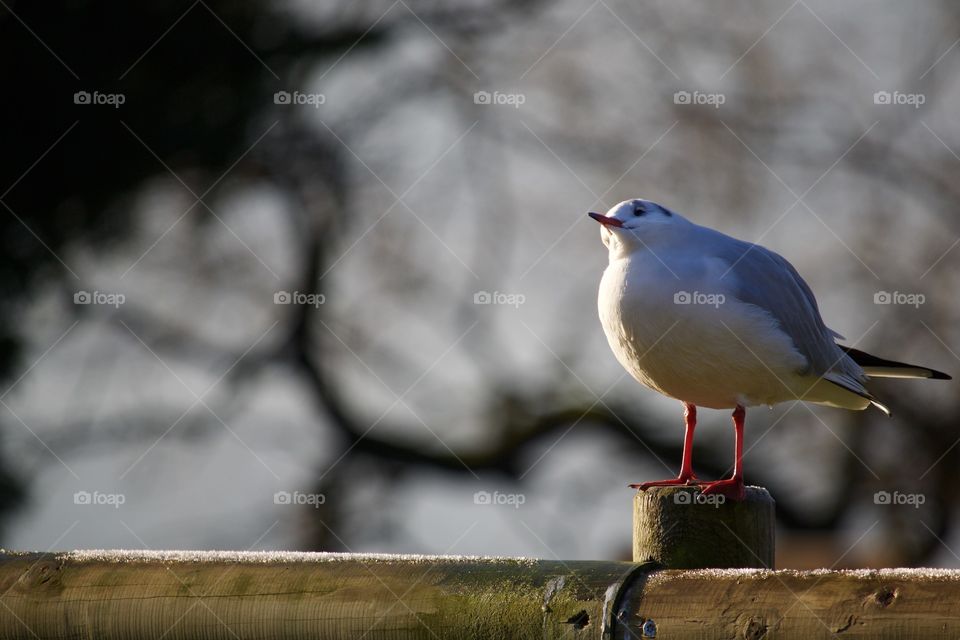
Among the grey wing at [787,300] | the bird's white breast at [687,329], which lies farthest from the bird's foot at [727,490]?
the grey wing at [787,300]

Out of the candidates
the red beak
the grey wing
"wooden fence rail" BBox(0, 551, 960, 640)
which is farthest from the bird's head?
"wooden fence rail" BBox(0, 551, 960, 640)

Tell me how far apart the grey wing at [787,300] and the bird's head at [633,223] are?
0.18 meters

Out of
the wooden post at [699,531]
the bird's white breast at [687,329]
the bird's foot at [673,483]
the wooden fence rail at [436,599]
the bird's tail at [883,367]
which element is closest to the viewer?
the wooden fence rail at [436,599]

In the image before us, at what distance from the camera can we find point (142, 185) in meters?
7.78

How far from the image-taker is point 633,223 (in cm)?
319

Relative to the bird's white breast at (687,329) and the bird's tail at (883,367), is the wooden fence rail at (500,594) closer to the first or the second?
the bird's white breast at (687,329)

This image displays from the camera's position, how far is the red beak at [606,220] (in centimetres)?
319

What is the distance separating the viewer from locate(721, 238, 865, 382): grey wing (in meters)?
3.22

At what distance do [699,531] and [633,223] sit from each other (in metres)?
1.07

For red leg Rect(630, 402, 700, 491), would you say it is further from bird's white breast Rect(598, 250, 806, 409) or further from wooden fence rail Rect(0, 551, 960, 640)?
wooden fence rail Rect(0, 551, 960, 640)

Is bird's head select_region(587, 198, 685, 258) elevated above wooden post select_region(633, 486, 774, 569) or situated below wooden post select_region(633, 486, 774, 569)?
above

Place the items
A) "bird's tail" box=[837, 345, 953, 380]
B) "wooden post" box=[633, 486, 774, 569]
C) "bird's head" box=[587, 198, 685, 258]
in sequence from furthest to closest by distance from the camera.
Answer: "bird's tail" box=[837, 345, 953, 380]
"bird's head" box=[587, 198, 685, 258]
"wooden post" box=[633, 486, 774, 569]

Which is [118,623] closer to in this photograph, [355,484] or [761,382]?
[761,382]

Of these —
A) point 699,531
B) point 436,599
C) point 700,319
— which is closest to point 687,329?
point 700,319
